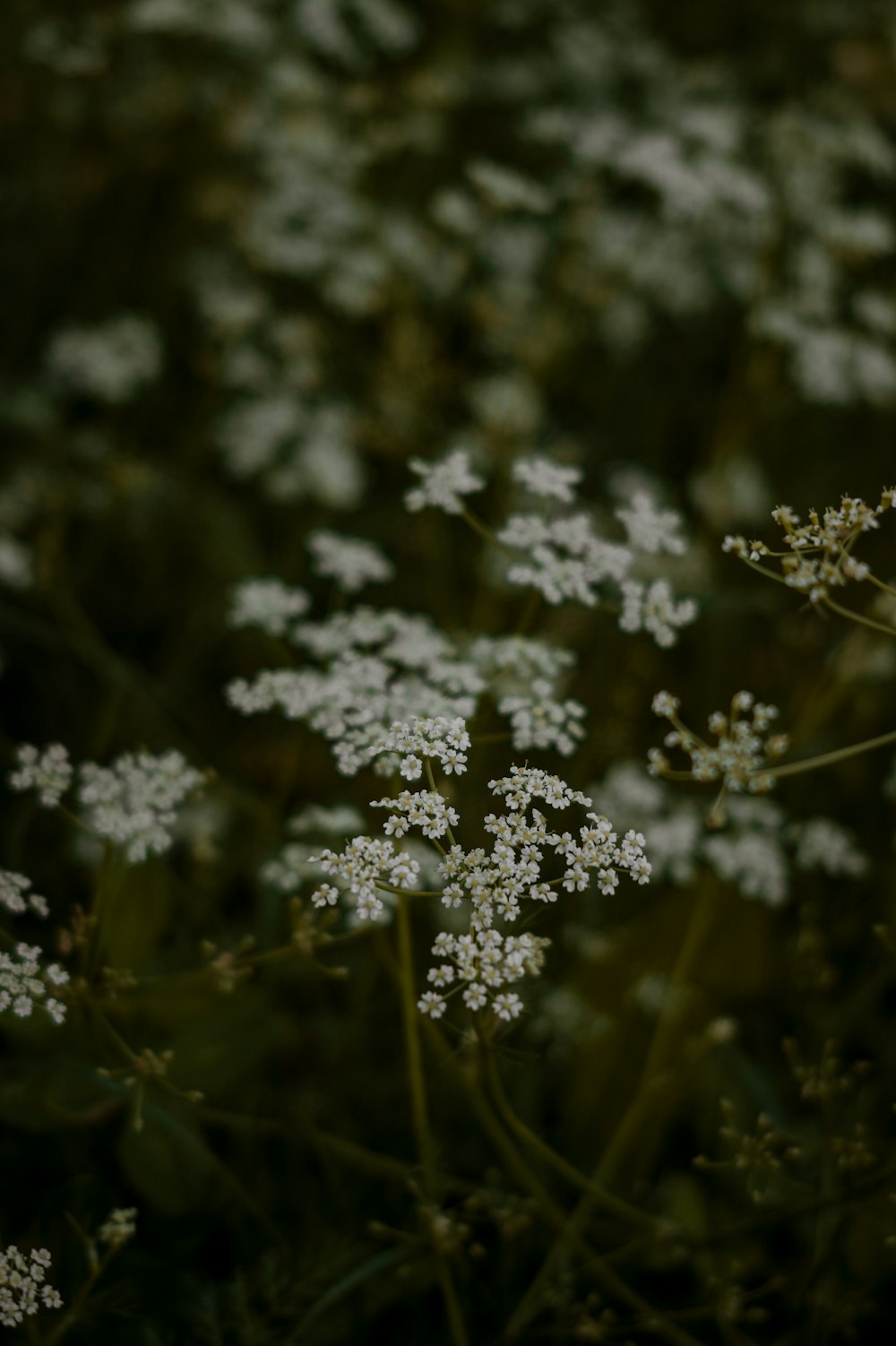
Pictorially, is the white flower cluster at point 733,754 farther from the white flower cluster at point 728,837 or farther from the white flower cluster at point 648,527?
the white flower cluster at point 728,837

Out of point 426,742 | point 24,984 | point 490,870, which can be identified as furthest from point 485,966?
point 24,984

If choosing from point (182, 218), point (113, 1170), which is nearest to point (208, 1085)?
point (113, 1170)

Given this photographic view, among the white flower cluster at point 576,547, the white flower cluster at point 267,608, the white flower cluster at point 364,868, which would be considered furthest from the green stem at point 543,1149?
the white flower cluster at point 267,608

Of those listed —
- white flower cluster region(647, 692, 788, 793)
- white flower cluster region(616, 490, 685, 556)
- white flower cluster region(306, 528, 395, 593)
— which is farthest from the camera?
white flower cluster region(306, 528, 395, 593)

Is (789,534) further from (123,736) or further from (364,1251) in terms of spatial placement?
(123,736)

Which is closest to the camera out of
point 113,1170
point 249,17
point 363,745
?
point 363,745

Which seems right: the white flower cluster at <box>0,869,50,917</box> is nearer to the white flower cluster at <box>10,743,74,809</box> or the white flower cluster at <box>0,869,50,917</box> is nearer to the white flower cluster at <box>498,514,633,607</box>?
the white flower cluster at <box>10,743,74,809</box>

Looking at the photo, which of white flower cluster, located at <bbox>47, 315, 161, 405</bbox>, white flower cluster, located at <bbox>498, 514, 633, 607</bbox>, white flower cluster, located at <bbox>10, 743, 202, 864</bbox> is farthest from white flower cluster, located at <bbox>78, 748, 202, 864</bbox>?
white flower cluster, located at <bbox>47, 315, 161, 405</bbox>
